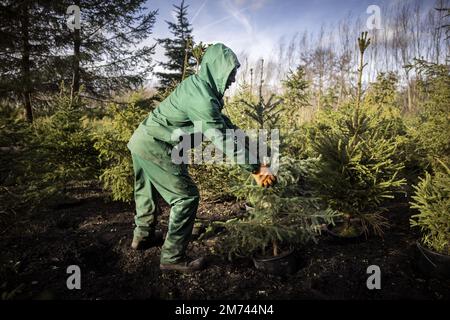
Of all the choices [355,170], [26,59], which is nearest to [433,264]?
[355,170]

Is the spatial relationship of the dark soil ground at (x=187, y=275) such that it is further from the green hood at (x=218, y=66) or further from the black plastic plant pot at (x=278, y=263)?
the green hood at (x=218, y=66)

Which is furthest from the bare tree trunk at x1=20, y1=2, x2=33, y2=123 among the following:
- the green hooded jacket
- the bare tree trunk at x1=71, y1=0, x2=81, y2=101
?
the green hooded jacket

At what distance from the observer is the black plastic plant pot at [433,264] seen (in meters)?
2.85

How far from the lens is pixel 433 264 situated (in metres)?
2.92

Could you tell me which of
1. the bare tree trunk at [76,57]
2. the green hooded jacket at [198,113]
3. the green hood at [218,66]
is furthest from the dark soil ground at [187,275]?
the bare tree trunk at [76,57]

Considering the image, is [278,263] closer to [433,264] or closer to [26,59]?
[433,264]

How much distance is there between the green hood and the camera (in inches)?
107

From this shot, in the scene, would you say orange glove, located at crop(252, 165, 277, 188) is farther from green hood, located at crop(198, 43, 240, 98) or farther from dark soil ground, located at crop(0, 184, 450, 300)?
dark soil ground, located at crop(0, 184, 450, 300)

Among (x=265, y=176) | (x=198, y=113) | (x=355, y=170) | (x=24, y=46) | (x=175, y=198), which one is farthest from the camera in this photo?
(x=24, y=46)

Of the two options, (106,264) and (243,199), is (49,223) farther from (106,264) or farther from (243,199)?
(243,199)

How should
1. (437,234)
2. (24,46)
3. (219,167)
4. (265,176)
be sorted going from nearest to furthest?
(265,176)
(437,234)
(219,167)
(24,46)

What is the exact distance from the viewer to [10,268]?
2.90m

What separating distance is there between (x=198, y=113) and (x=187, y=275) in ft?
6.15
